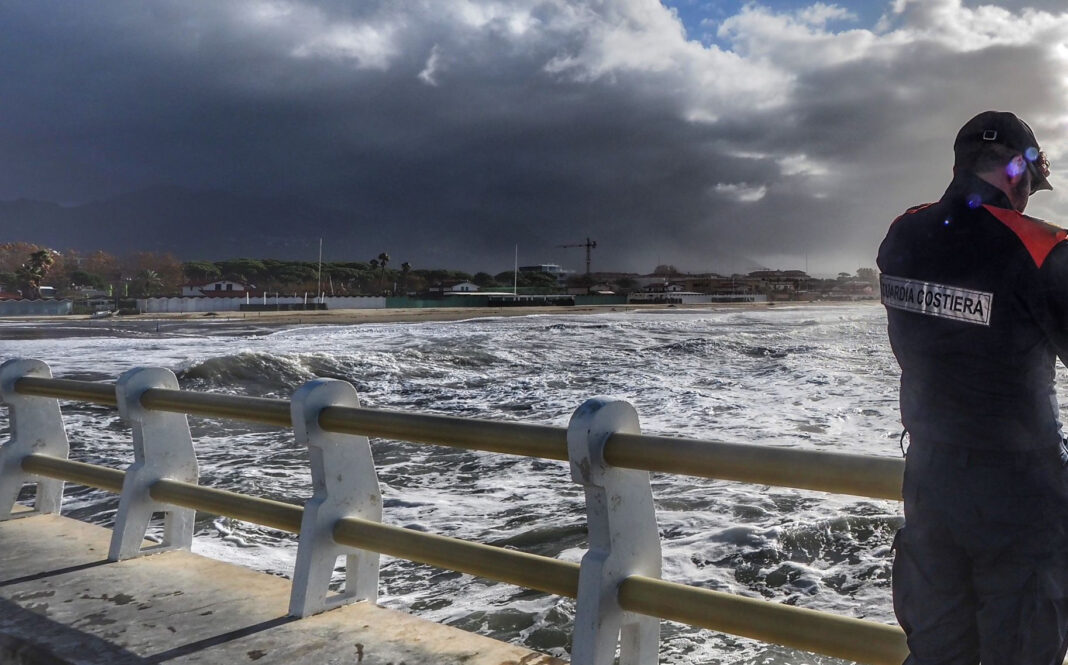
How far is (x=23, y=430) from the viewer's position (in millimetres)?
4617

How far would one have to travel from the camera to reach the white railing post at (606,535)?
2391 mm

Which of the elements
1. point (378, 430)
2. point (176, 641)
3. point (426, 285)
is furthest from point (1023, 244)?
point (426, 285)

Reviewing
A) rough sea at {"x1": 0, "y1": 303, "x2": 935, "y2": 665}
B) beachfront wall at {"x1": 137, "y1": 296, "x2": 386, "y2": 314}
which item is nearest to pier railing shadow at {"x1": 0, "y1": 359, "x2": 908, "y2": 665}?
rough sea at {"x1": 0, "y1": 303, "x2": 935, "y2": 665}

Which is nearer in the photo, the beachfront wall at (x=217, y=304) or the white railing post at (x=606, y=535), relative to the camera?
the white railing post at (x=606, y=535)

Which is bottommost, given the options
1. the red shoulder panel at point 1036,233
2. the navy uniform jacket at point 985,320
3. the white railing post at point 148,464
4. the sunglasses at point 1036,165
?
the white railing post at point 148,464

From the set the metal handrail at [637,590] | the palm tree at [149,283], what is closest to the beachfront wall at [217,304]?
the palm tree at [149,283]

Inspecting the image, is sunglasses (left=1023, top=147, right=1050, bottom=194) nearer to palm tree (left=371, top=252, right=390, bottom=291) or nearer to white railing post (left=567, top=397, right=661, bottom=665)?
white railing post (left=567, top=397, right=661, bottom=665)

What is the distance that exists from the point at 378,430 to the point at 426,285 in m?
185

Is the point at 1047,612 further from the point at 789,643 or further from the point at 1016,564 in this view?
the point at 789,643

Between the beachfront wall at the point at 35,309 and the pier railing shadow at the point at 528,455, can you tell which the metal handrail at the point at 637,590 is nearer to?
the pier railing shadow at the point at 528,455

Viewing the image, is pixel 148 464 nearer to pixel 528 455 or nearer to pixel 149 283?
pixel 528 455

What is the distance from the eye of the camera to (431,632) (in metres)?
3.03

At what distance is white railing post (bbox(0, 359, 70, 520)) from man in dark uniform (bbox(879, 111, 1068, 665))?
422cm

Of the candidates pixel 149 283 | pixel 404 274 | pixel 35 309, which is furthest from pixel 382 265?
pixel 35 309
